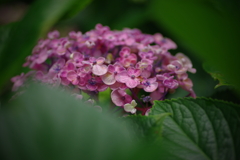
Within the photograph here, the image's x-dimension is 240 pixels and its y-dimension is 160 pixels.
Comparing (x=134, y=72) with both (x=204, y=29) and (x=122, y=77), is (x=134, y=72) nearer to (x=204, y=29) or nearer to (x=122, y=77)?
(x=122, y=77)

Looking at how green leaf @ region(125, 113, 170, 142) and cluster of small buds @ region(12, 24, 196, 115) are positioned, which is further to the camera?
cluster of small buds @ region(12, 24, 196, 115)

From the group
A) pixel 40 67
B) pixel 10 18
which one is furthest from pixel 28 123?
pixel 10 18

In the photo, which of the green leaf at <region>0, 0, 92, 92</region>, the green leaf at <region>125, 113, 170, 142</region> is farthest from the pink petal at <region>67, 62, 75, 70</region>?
the green leaf at <region>125, 113, 170, 142</region>

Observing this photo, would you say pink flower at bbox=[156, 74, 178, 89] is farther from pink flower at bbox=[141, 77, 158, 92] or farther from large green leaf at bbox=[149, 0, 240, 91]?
large green leaf at bbox=[149, 0, 240, 91]

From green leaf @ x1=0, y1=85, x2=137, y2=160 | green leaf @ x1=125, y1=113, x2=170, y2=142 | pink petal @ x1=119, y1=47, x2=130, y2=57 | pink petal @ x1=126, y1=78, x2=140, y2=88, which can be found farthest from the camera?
pink petal @ x1=119, y1=47, x2=130, y2=57

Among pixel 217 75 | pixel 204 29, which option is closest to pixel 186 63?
pixel 217 75

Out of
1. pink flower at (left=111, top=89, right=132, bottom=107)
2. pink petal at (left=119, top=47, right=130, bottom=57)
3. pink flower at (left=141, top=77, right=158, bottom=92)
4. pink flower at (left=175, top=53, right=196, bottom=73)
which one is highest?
pink flower at (left=175, top=53, right=196, bottom=73)
